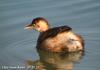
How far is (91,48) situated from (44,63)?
1.21 meters

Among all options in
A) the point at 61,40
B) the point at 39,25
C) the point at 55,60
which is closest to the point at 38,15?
the point at 39,25

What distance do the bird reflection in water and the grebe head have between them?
640mm

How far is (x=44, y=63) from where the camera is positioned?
11.8 meters

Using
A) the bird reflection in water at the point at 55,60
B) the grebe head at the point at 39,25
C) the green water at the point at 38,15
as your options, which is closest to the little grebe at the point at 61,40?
the bird reflection in water at the point at 55,60

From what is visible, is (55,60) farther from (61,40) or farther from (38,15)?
(38,15)

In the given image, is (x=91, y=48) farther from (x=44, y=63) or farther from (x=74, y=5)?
(x=74, y=5)

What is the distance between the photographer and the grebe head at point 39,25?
42.8 feet

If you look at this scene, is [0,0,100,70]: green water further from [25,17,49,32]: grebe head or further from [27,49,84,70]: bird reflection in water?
[25,17,49,32]: grebe head

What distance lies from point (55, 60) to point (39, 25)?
144 centimetres

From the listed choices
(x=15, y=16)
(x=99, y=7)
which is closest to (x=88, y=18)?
(x=99, y=7)

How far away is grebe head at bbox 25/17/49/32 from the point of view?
1303 cm

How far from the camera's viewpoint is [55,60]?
12.0 meters

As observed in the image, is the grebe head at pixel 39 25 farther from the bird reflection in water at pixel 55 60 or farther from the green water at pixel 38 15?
the bird reflection in water at pixel 55 60

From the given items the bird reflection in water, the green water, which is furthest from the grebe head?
the bird reflection in water
